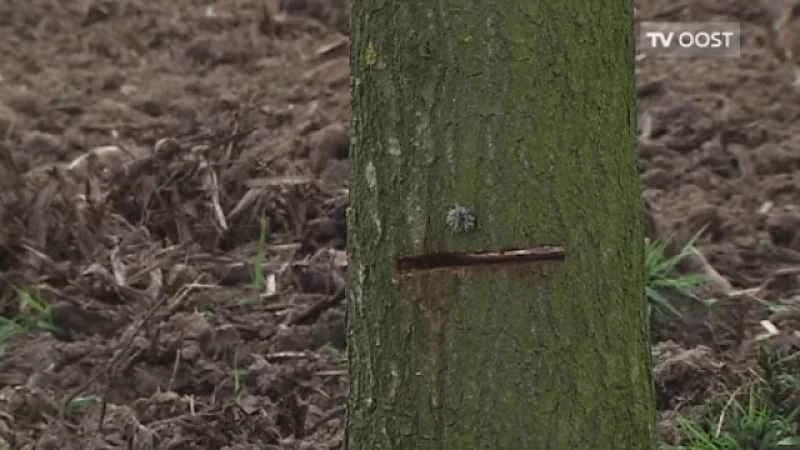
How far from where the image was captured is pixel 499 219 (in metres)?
1.85

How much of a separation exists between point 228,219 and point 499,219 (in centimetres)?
228

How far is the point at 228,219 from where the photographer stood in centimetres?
403

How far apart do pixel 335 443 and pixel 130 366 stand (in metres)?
0.69

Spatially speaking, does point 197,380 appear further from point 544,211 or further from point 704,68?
point 704,68

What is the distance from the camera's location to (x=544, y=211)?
1861 millimetres

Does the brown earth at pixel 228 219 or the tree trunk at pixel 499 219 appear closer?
the tree trunk at pixel 499 219

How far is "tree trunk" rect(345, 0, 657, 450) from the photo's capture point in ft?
6.05

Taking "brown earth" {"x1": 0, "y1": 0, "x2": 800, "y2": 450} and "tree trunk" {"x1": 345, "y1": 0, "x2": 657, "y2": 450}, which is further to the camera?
"brown earth" {"x1": 0, "y1": 0, "x2": 800, "y2": 450}

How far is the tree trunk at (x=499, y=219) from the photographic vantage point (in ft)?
6.05

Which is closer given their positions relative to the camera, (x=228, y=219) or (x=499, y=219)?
(x=499, y=219)

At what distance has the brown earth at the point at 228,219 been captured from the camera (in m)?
3.04

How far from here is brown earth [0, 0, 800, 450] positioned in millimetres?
3045

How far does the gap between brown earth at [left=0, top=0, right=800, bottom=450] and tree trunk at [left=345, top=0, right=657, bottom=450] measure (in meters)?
0.90

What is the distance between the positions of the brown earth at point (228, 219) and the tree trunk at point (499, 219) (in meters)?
0.90
